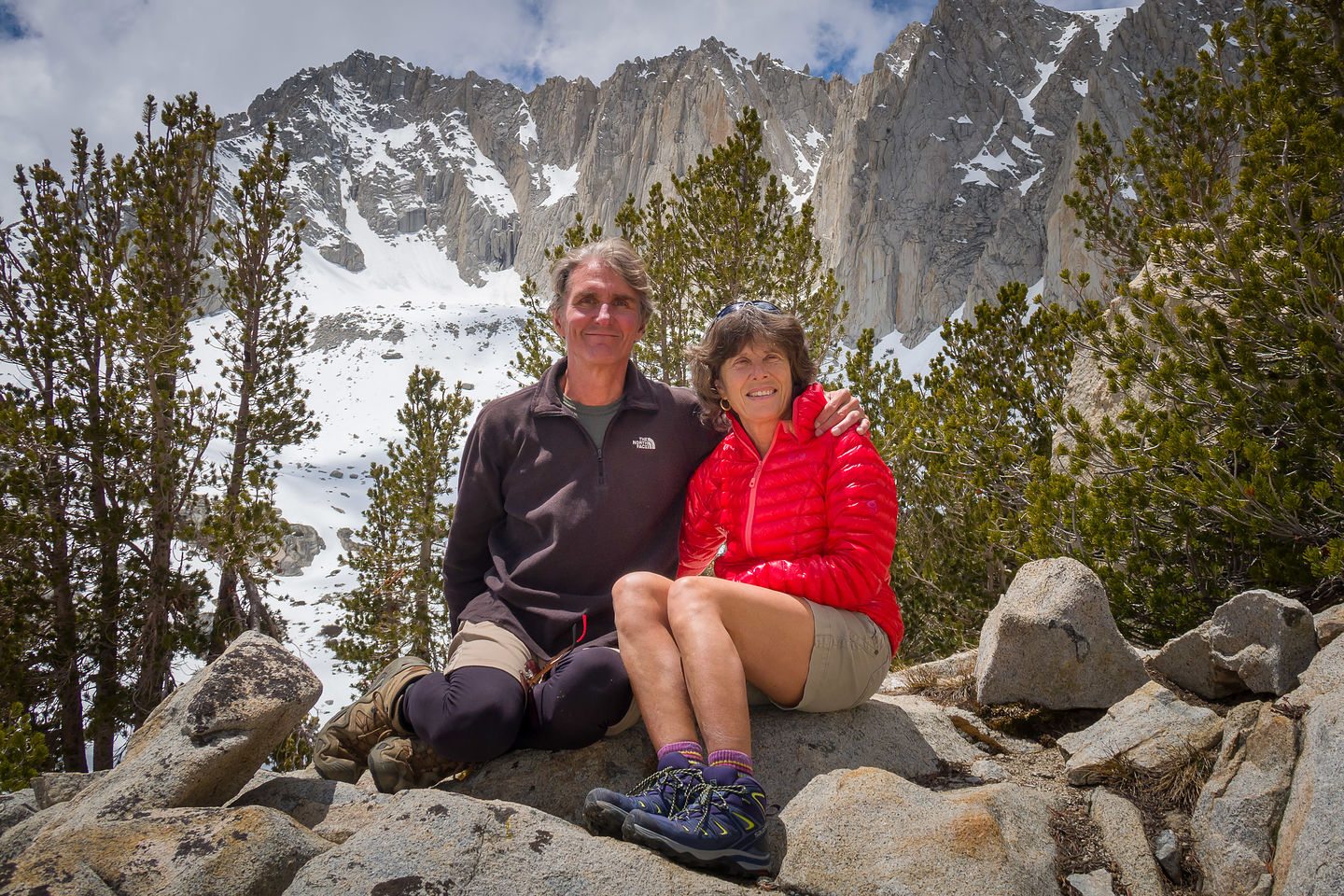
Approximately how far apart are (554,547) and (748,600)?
3.28 ft

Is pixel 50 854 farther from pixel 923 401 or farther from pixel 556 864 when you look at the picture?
pixel 923 401

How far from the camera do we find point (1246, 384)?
4203mm

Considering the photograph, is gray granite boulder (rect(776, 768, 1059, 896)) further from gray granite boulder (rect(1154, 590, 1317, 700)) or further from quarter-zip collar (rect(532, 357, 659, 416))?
quarter-zip collar (rect(532, 357, 659, 416))

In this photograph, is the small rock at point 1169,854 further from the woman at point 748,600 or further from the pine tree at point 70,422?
the pine tree at point 70,422

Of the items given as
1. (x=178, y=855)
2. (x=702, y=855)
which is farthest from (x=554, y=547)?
(x=178, y=855)

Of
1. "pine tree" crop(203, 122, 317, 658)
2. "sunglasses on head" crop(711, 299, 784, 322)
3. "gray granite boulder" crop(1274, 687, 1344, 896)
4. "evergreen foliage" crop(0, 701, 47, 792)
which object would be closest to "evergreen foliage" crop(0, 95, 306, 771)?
"pine tree" crop(203, 122, 317, 658)

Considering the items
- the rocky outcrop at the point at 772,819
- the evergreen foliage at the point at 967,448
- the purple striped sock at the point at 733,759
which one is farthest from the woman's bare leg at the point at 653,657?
the evergreen foliage at the point at 967,448

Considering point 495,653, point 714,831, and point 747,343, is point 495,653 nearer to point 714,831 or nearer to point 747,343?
point 714,831

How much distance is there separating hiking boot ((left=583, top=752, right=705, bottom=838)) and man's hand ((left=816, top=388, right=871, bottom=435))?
4.60 ft

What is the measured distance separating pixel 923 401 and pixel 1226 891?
280 inches

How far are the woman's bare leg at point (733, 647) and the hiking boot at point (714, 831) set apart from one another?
20 cm

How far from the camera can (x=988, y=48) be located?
274 feet

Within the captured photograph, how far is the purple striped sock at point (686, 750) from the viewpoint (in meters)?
2.32

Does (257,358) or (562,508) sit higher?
(257,358)
